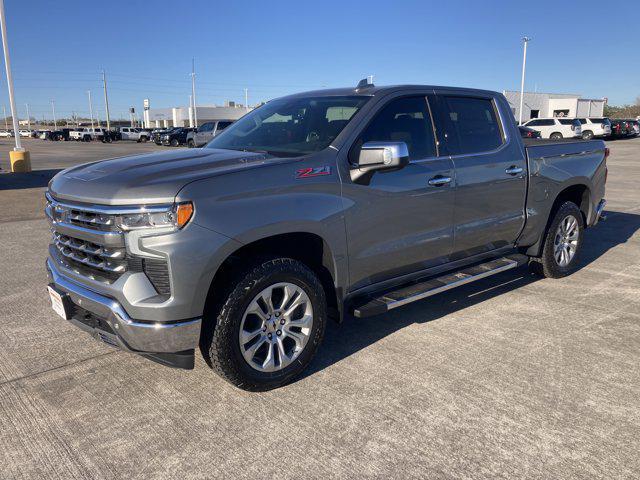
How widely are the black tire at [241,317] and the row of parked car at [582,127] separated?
31.3 meters

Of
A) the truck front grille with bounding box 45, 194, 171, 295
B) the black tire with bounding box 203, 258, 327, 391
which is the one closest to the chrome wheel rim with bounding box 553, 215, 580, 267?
the black tire with bounding box 203, 258, 327, 391

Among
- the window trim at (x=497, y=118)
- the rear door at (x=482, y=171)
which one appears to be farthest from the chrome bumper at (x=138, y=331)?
the window trim at (x=497, y=118)

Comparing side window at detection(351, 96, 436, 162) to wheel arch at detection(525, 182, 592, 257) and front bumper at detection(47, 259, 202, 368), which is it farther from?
wheel arch at detection(525, 182, 592, 257)

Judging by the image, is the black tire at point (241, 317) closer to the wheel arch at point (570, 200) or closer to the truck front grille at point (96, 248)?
the truck front grille at point (96, 248)

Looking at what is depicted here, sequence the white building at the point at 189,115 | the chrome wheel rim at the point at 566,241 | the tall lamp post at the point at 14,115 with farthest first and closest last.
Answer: the white building at the point at 189,115, the tall lamp post at the point at 14,115, the chrome wheel rim at the point at 566,241

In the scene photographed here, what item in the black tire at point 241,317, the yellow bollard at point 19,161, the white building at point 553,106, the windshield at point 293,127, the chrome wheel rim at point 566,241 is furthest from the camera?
the white building at point 553,106

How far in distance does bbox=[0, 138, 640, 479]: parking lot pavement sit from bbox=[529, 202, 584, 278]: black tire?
802mm

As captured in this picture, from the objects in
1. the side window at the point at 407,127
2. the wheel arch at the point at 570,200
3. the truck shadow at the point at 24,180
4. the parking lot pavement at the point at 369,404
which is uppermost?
the side window at the point at 407,127

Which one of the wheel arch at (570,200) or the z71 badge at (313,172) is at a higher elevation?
the z71 badge at (313,172)

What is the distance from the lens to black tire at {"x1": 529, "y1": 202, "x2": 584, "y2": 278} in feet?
18.6

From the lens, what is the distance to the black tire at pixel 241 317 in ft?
10.5

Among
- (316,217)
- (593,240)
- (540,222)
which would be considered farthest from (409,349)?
(593,240)

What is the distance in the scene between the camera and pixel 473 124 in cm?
484

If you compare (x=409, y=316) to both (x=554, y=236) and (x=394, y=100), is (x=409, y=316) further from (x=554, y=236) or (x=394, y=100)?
(x=554, y=236)
